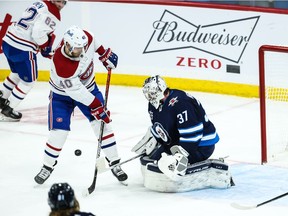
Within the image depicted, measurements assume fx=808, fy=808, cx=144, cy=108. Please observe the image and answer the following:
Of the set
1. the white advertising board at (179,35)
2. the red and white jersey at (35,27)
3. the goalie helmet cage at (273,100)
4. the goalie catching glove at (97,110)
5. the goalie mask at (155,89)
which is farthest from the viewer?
the white advertising board at (179,35)

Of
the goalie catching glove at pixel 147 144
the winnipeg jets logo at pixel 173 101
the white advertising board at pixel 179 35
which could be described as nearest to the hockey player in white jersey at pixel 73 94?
the goalie catching glove at pixel 147 144

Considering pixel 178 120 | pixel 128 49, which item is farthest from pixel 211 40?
pixel 178 120

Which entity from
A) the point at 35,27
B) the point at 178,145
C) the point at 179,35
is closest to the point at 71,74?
the point at 178,145

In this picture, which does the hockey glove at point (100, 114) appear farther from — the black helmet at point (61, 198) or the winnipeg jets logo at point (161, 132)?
the black helmet at point (61, 198)

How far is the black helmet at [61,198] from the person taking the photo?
106 inches

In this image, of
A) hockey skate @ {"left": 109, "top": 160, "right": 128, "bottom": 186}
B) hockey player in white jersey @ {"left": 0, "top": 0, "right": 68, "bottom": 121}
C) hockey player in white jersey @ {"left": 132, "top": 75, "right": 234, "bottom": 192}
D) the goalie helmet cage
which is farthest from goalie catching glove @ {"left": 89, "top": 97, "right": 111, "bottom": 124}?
hockey player in white jersey @ {"left": 0, "top": 0, "right": 68, "bottom": 121}

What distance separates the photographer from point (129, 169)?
5480 mm

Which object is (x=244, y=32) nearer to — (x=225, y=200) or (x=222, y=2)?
(x=222, y=2)

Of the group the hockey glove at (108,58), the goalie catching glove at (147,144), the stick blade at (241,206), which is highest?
the hockey glove at (108,58)

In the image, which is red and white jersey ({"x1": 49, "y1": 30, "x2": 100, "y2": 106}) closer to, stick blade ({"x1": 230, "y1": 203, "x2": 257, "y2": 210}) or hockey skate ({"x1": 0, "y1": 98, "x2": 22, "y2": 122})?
stick blade ({"x1": 230, "y1": 203, "x2": 257, "y2": 210})

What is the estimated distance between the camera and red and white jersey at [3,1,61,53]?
6688 mm

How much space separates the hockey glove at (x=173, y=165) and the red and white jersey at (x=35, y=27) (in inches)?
93.5

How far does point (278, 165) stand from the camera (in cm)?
541

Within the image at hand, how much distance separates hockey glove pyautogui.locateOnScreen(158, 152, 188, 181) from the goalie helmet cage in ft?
3.25
